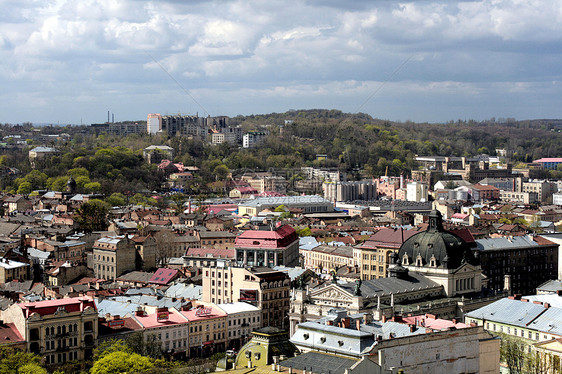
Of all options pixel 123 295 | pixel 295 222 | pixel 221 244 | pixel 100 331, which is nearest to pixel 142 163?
pixel 295 222

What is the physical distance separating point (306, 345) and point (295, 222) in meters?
81.3

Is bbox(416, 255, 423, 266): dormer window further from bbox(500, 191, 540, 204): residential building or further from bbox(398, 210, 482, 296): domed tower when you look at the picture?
bbox(500, 191, 540, 204): residential building

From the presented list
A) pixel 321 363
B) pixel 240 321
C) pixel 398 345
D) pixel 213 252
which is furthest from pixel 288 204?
pixel 321 363

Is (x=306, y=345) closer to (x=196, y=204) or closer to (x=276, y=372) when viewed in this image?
(x=276, y=372)

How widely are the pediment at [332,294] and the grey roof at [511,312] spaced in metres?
7.63

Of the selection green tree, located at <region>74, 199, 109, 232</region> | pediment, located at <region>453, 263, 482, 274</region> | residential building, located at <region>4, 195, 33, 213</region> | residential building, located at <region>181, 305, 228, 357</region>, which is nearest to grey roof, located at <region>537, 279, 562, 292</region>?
pediment, located at <region>453, 263, 482, 274</region>

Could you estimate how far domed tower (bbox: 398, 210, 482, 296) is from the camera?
64125mm

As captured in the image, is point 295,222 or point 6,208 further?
point 6,208

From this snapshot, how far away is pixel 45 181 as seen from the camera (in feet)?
539

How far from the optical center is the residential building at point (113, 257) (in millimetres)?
85312

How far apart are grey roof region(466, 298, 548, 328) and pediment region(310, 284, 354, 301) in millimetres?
7626

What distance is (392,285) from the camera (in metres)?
60.2

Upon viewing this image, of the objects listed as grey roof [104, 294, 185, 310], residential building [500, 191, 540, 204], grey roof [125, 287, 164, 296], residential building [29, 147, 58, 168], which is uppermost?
residential building [29, 147, 58, 168]

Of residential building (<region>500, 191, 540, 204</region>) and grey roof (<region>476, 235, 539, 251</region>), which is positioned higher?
grey roof (<region>476, 235, 539, 251</region>)
